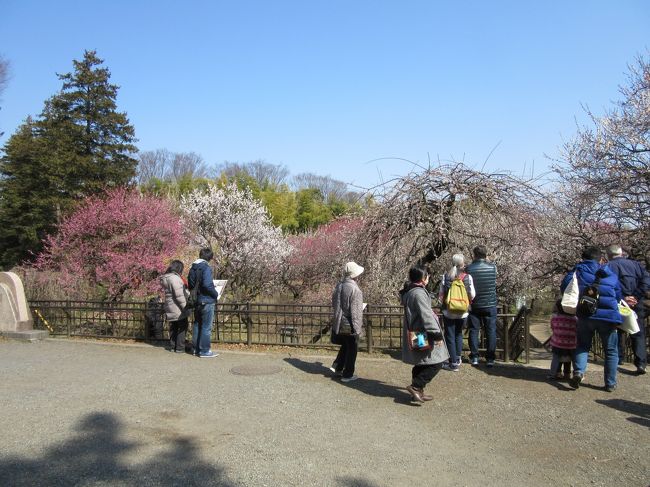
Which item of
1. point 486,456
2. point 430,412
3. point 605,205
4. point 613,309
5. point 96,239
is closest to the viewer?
point 486,456

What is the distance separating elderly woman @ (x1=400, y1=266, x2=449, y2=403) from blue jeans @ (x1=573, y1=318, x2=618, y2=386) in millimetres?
1780

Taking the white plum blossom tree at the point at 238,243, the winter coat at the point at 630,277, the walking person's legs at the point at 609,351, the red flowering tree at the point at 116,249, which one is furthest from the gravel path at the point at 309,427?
the white plum blossom tree at the point at 238,243

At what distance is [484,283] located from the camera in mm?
6305

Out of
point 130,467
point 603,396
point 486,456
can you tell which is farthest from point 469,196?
point 130,467

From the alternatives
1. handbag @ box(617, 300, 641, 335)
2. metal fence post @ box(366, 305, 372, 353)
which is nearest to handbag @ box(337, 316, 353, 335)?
metal fence post @ box(366, 305, 372, 353)

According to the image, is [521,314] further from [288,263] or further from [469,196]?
[288,263]

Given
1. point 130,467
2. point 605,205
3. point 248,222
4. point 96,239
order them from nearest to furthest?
point 130,467 → point 605,205 → point 96,239 → point 248,222

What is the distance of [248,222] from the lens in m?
17.0

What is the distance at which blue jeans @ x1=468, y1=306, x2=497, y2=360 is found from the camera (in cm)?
640

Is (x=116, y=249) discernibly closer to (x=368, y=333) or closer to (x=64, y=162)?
(x=368, y=333)

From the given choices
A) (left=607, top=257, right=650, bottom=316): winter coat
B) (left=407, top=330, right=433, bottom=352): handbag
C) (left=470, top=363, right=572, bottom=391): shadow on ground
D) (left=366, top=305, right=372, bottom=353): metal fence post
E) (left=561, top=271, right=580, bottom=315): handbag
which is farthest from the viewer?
(left=366, top=305, right=372, bottom=353): metal fence post

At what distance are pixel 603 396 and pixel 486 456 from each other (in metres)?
2.33

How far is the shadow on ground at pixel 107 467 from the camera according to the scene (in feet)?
11.4

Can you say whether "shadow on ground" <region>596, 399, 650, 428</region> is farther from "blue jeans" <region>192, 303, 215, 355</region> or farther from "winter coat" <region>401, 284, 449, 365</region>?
"blue jeans" <region>192, 303, 215, 355</region>
